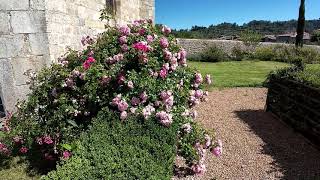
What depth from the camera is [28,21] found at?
604cm

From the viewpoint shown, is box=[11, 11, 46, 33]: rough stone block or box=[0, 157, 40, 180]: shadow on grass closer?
box=[0, 157, 40, 180]: shadow on grass

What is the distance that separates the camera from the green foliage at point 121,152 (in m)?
3.08

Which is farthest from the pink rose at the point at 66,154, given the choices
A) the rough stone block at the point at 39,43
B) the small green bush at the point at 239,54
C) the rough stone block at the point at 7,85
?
the small green bush at the point at 239,54

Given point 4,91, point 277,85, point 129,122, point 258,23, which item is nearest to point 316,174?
point 129,122

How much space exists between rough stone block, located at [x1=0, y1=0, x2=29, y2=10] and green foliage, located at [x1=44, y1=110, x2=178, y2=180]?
118 inches

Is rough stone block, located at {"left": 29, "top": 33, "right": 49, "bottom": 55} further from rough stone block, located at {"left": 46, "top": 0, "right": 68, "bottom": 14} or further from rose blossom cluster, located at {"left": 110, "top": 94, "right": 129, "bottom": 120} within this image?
rose blossom cluster, located at {"left": 110, "top": 94, "right": 129, "bottom": 120}

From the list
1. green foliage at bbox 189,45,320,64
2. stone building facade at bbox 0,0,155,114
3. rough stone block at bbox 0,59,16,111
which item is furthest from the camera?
green foliage at bbox 189,45,320,64

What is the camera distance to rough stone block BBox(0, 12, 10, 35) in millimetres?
5906

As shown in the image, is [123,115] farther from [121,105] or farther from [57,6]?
[57,6]

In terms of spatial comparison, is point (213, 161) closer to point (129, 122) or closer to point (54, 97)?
point (129, 122)

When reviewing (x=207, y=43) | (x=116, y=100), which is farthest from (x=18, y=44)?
(x=207, y=43)

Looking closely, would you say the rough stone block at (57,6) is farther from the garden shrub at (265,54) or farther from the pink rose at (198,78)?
the garden shrub at (265,54)

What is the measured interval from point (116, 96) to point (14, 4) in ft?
9.91

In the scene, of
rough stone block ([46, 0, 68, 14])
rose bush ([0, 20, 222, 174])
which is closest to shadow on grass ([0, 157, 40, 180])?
rose bush ([0, 20, 222, 174])
